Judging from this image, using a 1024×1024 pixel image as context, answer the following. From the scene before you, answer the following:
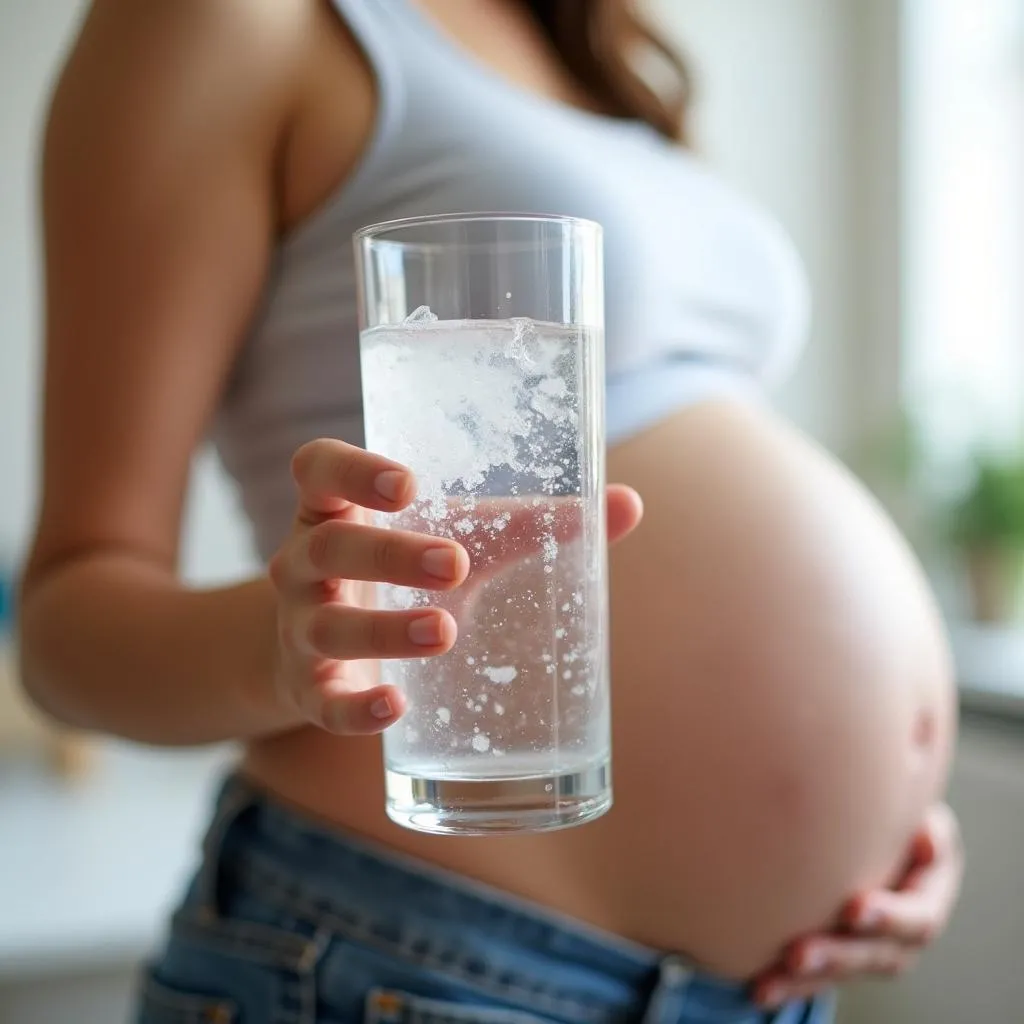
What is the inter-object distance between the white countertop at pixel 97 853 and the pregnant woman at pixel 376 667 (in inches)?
43.0

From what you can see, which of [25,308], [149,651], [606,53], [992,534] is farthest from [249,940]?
[25,308]

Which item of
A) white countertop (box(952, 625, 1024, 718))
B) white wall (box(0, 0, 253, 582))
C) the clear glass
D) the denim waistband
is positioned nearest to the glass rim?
the clear glass

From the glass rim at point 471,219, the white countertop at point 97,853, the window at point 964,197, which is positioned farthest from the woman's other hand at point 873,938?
the window at point 964,197

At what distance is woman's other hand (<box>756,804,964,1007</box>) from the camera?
0.83 meters

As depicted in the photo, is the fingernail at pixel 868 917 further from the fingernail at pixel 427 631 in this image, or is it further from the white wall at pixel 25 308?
the white wall at pixel 25 308

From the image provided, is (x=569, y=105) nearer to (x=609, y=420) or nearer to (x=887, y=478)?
(x=609, y=420)

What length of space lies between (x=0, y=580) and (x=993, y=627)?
6.18 ft

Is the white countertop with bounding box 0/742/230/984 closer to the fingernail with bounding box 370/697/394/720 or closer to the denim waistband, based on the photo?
the denim waistband

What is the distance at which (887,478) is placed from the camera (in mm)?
2449

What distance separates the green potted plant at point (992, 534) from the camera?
212 centimetres

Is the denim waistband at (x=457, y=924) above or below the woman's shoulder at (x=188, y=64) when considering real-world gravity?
below

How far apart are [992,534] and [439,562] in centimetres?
193

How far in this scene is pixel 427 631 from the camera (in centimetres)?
44

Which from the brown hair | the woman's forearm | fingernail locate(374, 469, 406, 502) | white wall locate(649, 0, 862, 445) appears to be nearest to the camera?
fingernail locate(374, 469, 406, 502)
